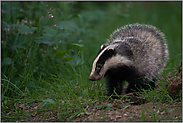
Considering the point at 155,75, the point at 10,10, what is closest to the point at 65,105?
the point at 155,75

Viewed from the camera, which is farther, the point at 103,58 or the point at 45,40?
the point at 45,40

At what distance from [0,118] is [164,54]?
137 inches

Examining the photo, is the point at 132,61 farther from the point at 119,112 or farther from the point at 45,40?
the point at 45,40

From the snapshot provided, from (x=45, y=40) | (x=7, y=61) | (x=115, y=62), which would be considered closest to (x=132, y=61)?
(x=115, y=62)

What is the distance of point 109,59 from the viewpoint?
427 cm

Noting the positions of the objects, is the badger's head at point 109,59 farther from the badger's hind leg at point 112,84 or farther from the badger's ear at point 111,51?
the badger's hind leg at point 112,84

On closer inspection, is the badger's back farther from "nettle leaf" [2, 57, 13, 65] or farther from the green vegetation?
"nettle leaf" [2, 57, 13, 65]

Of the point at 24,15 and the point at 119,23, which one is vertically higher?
the point at 119,23

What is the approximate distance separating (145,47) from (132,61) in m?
0.52

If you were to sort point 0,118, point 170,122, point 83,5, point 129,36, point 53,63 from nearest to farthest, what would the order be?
point 170,122
point 0,118
point 129,36
point 53,63
point 83,5

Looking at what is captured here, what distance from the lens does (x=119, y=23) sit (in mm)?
10938

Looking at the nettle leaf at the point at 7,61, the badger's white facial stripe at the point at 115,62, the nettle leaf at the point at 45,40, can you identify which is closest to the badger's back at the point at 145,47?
the badger's white facial stripe at the point at 115,62

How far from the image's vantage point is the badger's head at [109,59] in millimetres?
4176

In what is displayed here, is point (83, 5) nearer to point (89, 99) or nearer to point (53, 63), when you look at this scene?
point (53, 63)
